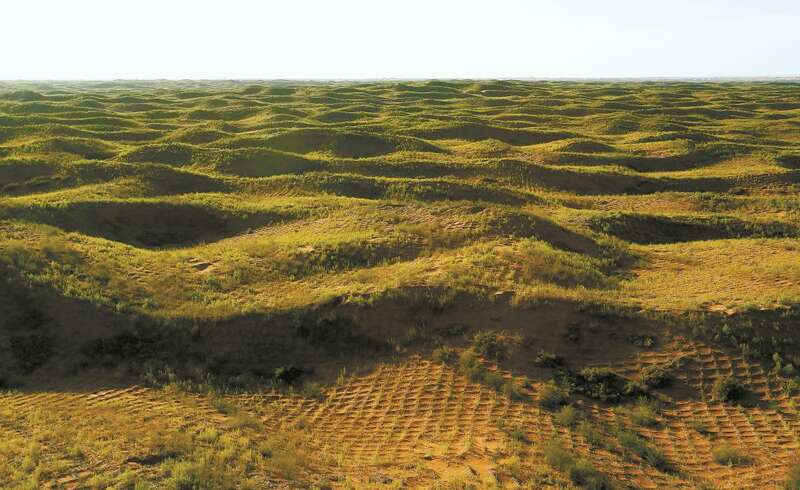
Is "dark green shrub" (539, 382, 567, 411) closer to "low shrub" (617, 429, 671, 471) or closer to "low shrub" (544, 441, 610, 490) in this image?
"low shrub" (617, 429, 671, 471)

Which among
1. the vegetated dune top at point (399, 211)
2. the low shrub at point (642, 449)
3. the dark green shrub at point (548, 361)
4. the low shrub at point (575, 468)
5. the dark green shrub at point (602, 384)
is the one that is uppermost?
the vegetated dune top at point (399, 211)

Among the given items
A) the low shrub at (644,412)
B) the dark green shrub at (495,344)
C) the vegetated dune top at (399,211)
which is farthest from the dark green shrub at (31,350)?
the low shrub at (644,412)

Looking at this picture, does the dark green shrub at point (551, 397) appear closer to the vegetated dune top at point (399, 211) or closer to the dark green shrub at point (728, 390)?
the dark green shrub at point (728, 390)

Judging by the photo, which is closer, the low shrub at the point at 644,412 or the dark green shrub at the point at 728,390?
the low shrub at the point at 644,412

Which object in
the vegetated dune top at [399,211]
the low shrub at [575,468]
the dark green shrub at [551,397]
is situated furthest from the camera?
the vegetated dune top at [399,211]

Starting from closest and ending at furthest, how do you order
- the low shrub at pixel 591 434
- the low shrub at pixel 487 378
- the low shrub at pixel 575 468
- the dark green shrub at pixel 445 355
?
the low shrub at pixel 575 468, the low shrub at pixel 591 434, the low shrub at pixel 487 378, the dark green shrub at pixel 445 355

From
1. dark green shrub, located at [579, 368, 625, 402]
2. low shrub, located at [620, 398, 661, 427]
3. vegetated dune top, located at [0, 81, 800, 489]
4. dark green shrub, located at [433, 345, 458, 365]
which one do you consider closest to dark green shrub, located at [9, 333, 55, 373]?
vegetated dune top, located at [0, 81, 800, 489]

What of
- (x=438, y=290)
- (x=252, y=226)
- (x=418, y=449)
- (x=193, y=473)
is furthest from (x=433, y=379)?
(x=252, y=226)
